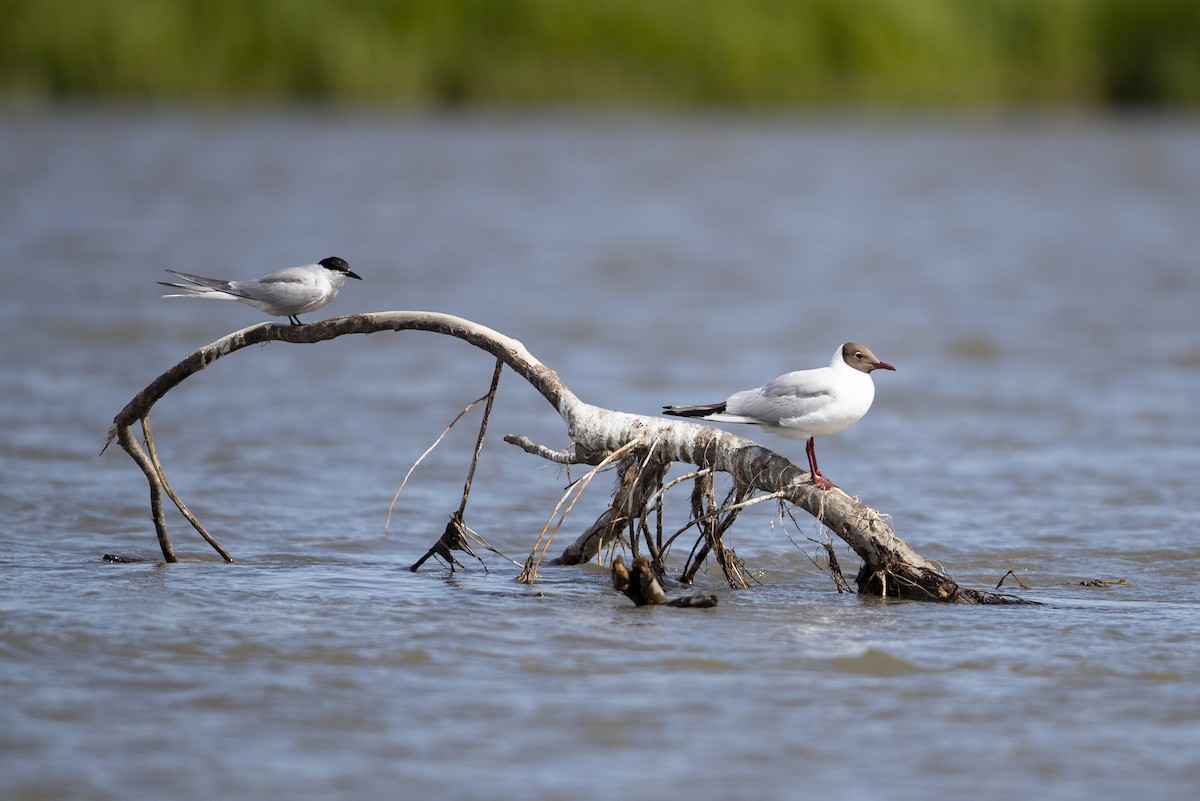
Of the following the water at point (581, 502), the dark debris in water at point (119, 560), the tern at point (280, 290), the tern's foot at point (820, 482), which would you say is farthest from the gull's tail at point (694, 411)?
the dark debris in water at point (119, 560)

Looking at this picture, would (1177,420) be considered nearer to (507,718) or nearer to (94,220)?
(507,718)

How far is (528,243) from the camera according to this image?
21.2 m

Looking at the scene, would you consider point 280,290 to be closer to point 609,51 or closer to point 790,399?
point 790,399

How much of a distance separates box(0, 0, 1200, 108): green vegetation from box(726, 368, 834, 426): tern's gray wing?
23.8 metres

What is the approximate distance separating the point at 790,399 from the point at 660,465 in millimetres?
721

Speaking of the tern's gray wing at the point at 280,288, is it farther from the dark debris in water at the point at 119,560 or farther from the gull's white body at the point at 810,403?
the gull's white body at the point at 810,403

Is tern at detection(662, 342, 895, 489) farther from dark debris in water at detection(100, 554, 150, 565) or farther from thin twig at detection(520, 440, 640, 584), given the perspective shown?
dark debris in water at detection(100, 554, 150, 565)

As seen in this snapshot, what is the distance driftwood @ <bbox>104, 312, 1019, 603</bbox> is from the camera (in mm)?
6559

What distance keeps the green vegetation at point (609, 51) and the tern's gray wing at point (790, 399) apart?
23.8 metres

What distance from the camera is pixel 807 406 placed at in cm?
635

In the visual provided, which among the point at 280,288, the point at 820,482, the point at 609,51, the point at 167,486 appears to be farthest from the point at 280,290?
the point at 609,51

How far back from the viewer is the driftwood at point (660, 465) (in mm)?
6559

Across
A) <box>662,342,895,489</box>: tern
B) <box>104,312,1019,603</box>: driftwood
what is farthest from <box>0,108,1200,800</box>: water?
<box>662,342,895,489</box>: tern

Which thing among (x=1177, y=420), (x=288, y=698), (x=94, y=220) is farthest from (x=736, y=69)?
(x=288, y=698)
